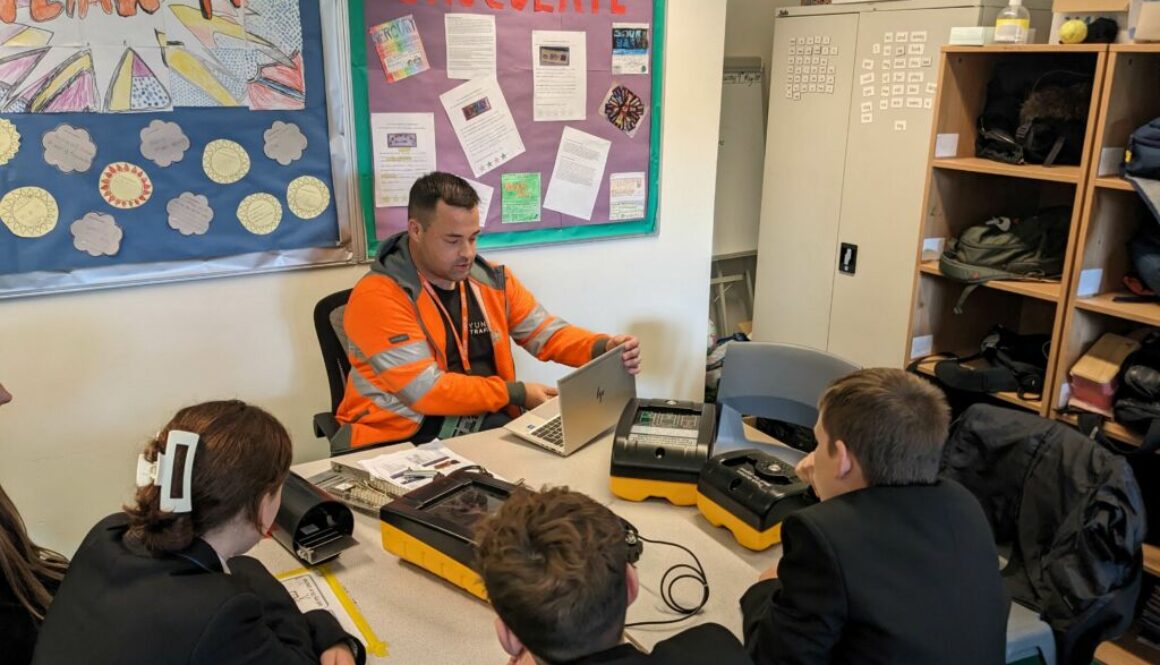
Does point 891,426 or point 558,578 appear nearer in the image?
point 558,578

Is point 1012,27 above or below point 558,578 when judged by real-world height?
above

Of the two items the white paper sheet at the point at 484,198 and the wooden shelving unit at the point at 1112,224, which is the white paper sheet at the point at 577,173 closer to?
the white paper sheet at the point at 484,198

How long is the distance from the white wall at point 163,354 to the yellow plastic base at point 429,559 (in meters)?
1.25

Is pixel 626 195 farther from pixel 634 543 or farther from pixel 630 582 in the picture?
pixel 630 582

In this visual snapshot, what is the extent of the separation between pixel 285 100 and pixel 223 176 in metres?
0.29

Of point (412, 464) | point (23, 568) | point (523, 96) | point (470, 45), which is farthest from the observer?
point (523, 96)

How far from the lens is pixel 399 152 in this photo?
108 inches

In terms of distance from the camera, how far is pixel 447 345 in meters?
2.53

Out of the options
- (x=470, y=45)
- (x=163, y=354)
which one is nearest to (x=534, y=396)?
(x=163, y=354)

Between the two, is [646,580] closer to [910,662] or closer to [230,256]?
[910,662]

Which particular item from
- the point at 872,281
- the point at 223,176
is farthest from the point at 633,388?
the point at 872,281

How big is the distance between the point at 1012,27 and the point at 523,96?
1575mm

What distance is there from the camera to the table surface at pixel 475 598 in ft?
4.62

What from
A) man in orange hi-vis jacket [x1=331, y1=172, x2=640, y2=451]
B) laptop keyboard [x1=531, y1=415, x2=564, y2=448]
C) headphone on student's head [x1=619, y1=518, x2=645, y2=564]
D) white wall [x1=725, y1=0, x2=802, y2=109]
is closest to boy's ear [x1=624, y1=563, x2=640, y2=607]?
headphone on student's head [x1=619, y1=518, x2=645, y2=564]
